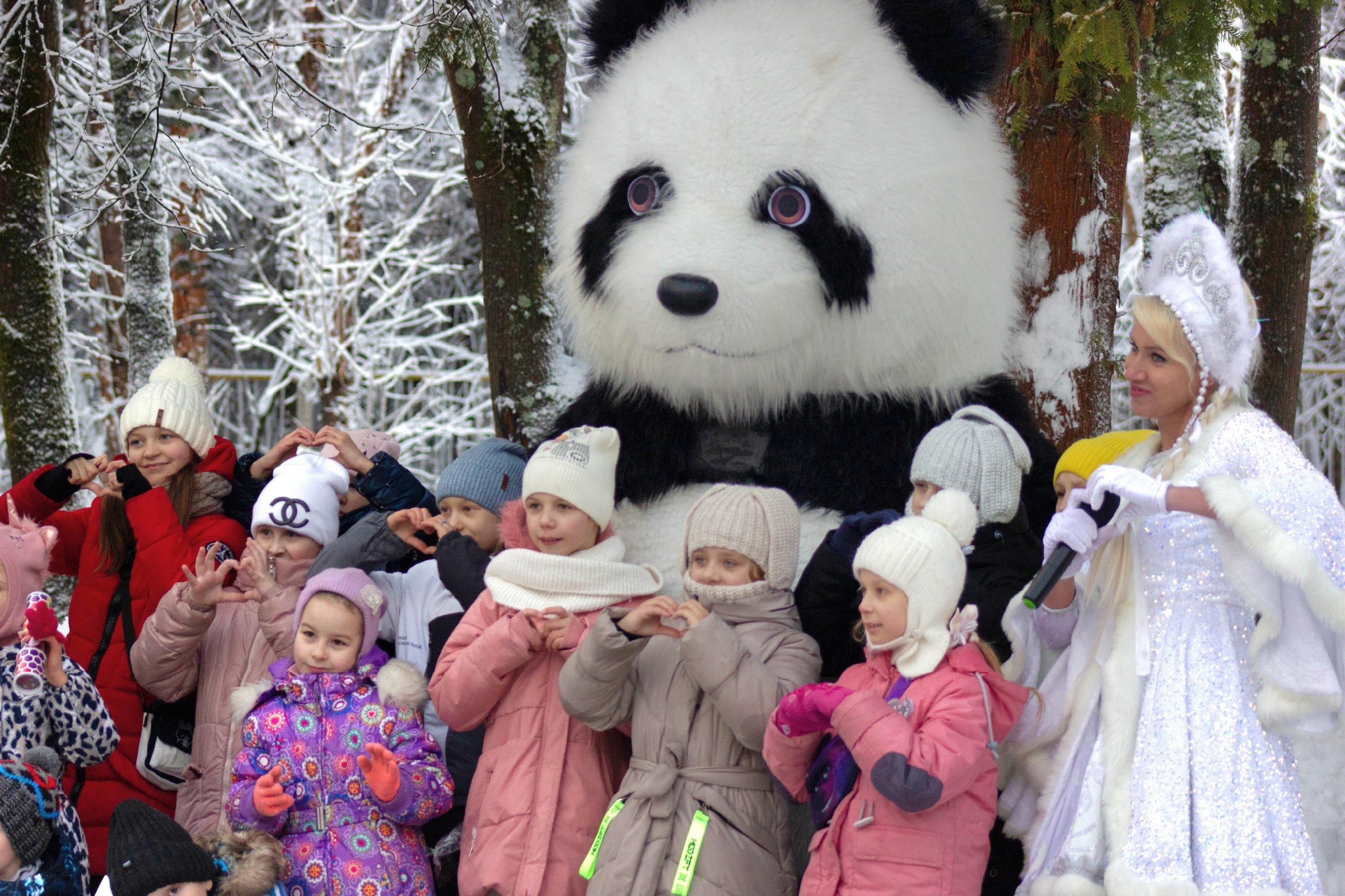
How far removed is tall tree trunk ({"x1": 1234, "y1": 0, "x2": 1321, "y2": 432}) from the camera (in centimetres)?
568

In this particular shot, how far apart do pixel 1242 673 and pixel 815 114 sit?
1562 millimetres

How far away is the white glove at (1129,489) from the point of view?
7.75 feet

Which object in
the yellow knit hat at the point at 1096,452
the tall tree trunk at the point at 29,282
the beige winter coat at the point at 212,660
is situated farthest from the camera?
the tall tree trunk at the point at 29,282

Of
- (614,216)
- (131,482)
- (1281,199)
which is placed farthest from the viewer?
(1281,199)

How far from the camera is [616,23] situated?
11.2ft

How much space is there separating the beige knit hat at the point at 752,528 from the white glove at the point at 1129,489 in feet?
2.25

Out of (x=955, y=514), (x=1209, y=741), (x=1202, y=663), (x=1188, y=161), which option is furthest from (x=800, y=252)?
(x=1188, y=161)

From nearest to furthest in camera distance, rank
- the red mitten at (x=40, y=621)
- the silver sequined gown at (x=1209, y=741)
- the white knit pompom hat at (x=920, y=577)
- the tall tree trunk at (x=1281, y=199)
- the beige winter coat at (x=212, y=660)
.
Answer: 1. the silver sequined gown at (x=1209, y=741)
2. the white knit pompom hat at (x=920, y=577)
3. the red mitten at (x=40, y=621)
4. the beige winter coat at (x=212, y=660)
5. the tall tree trunk at (x=1281, y=199)

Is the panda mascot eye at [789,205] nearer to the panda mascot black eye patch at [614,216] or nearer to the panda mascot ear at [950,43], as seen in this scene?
the panda mascot black eye patch at [614,216]

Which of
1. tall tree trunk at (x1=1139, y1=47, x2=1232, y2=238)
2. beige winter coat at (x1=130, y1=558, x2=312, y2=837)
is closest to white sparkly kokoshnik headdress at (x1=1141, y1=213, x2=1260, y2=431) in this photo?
beige winter coat at (x1=130, y1=558, x2=312, y2=837)

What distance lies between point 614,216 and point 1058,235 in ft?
4.57

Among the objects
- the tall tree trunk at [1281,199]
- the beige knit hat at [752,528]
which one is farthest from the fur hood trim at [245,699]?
the tall tree trunk at [1281,199]

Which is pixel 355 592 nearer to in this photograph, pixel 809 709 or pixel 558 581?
pixel 558 581

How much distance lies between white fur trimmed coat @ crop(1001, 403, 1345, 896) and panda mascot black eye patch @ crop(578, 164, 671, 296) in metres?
1.38
